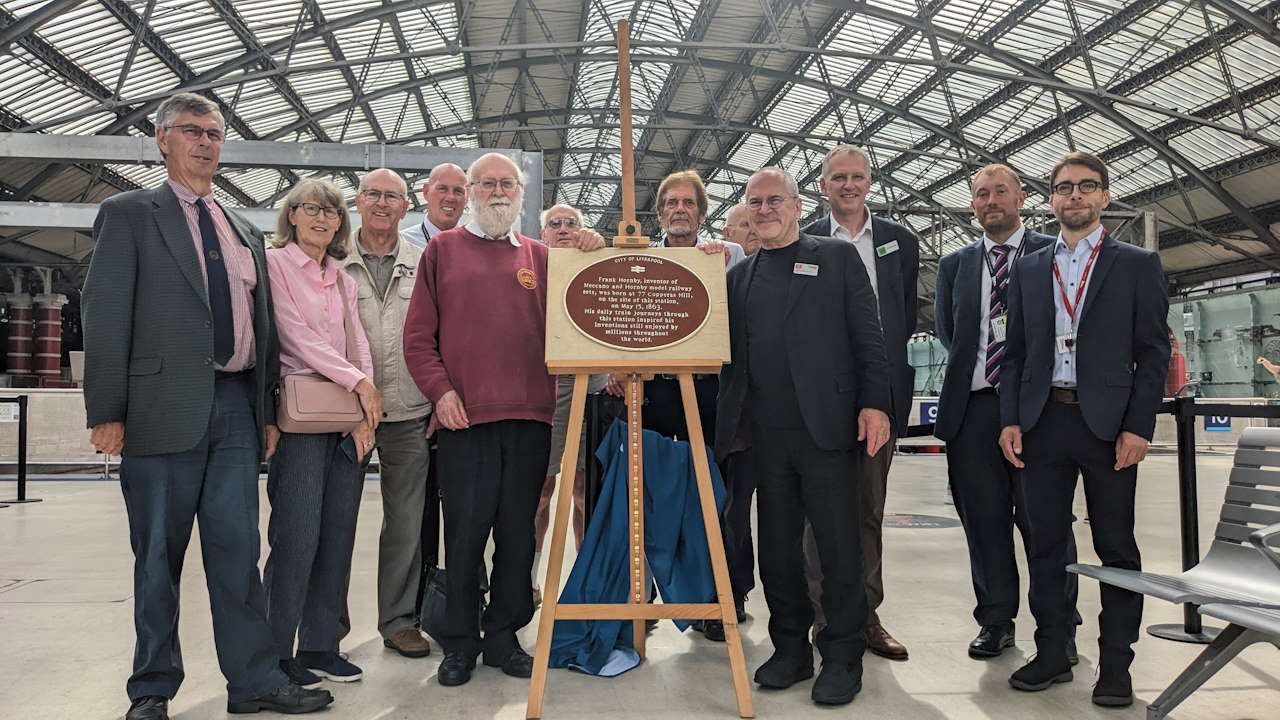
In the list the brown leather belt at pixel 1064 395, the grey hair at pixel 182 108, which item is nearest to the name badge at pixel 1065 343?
the brown leather belt at pixel 1064 395

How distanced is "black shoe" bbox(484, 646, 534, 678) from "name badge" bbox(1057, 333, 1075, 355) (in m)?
2.04

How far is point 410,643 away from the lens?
3227mm

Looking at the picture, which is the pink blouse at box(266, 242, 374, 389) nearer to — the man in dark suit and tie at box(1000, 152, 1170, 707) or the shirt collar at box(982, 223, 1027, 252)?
the man in dark suit and tie at box(1000, 152, 1170, 707)

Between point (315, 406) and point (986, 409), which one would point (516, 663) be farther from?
point (986, 409)

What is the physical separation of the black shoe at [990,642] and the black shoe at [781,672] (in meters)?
0.77

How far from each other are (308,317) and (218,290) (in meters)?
0.33

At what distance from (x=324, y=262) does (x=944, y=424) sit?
7.76 feet

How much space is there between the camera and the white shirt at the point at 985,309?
3324mm

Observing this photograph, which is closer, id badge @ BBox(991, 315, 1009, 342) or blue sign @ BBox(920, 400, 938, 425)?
id badge @ BBox(991, 315, 1009, 342)

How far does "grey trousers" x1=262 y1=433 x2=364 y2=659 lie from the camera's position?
9.05ft

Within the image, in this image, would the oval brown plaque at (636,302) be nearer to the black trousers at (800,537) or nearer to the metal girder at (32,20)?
the black trousers at (800,537)

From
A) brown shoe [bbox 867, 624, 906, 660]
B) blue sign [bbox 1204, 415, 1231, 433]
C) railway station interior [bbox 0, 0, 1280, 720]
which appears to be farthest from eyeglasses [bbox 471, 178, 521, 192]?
blue sign [bbox 1204, 415, 1231, 433]

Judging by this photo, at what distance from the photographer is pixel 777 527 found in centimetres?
288

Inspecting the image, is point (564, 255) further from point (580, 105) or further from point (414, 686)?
point (580, 105)
